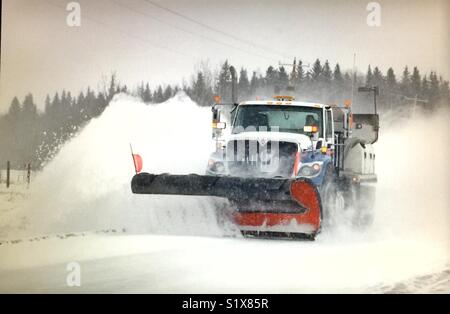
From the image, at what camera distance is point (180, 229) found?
9.73m

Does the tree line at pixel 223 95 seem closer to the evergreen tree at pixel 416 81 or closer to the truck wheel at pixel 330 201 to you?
the evergreen tree at pixel 416 81

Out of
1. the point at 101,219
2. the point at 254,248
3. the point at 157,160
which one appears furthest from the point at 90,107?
the point at 254,248

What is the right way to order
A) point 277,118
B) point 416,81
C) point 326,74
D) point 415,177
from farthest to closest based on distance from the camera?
point 326,74 → point 416,81 → point 415,177 → point 277,118

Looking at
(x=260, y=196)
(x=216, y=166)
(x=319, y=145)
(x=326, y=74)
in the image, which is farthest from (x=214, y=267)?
(x=326, y=74)

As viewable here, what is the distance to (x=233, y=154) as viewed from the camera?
9.86m

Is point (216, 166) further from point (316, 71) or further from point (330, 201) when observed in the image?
point (316, 71)

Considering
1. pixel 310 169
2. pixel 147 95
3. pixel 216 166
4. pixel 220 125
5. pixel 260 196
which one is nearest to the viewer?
pixel 260 196

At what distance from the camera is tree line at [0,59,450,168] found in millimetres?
11352

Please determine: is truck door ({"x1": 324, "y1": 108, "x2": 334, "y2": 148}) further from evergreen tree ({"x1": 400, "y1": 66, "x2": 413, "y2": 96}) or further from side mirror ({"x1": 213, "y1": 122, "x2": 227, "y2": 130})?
evergreen tree ({"x1": 400, "y1": 66, "x2": 413, "y2": 96})

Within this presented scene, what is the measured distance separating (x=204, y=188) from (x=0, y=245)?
2.94 meters

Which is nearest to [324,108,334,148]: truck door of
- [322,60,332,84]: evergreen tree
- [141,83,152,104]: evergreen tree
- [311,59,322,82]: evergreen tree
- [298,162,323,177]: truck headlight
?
[298,162,323,177]: truck headlight

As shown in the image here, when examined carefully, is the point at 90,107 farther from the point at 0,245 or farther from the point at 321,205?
the point at 321,205

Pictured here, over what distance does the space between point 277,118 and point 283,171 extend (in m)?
1.06

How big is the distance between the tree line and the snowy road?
266 centimetres
